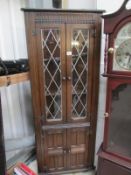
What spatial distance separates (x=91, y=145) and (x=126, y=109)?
63 centimetres

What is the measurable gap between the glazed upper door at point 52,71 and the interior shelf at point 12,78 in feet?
0.45

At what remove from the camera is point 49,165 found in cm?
175

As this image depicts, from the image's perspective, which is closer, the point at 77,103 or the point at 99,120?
the point at 77,103

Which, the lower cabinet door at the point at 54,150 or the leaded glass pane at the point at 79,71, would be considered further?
the lower cabinet door at the point at 54,150

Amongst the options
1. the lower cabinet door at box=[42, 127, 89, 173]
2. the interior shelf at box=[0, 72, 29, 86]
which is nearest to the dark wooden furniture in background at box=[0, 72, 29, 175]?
the interior shelf at box=[0, 72, 29, 86]

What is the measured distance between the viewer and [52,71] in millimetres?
1499

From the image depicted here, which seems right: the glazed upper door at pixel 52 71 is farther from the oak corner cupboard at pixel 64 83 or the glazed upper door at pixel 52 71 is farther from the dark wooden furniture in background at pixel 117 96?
the dark wooden furniture in background at pixel 117 96

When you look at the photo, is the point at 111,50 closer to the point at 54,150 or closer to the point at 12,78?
the point at 12,78

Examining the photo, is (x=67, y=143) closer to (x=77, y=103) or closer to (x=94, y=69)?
(x=77, y=103)

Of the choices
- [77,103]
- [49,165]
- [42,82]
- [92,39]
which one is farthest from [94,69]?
[49,165]

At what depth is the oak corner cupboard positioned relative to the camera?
53.8 inches

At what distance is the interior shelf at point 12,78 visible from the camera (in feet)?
4.12

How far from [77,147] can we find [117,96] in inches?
29.0

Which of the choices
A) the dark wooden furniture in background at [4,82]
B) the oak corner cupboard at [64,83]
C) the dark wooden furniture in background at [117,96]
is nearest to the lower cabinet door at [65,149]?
the oak corner cupboard at [64,83]
